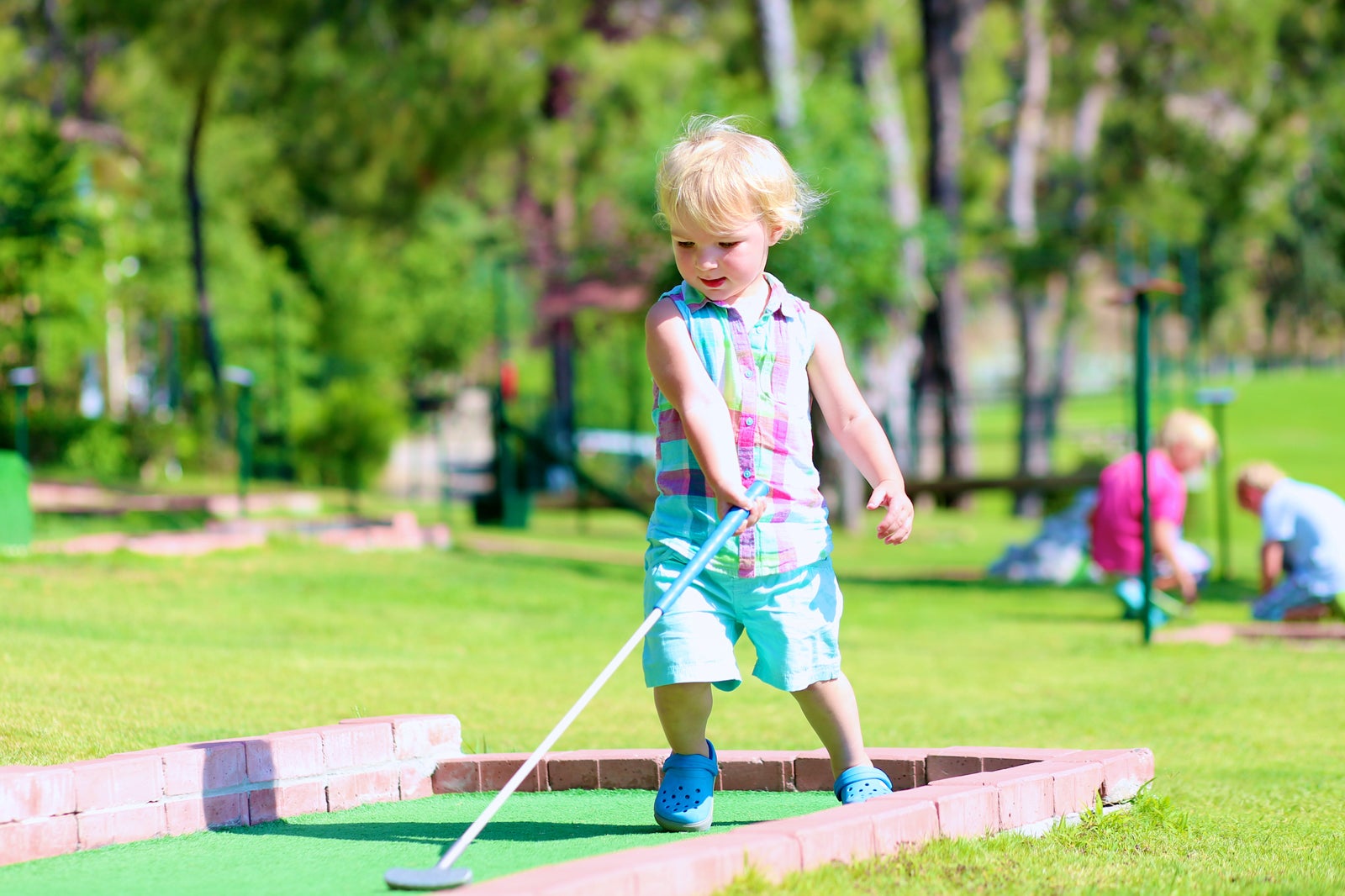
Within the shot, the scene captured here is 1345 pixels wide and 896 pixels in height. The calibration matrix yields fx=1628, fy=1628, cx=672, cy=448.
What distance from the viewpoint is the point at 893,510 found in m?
3.87

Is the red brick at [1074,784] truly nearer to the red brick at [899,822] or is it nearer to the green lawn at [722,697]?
the green lawn at [722,697]

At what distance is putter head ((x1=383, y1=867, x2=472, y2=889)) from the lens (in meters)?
3.06

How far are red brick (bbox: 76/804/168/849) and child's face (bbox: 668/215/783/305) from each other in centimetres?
181

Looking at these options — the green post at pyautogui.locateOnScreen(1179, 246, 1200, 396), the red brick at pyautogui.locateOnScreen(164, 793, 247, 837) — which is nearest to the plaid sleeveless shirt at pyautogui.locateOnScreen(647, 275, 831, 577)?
the red brick at pyautogui.locateOnScreen(164, 793, 247, 837)

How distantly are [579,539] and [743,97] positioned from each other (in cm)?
722

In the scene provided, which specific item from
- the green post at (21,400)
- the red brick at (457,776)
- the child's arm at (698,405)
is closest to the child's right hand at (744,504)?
the child's arm at (698,405)

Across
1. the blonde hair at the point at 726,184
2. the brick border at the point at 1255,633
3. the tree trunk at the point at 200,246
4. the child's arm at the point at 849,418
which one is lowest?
the brick border at the point at 1255,633

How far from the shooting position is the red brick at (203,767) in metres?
3.95

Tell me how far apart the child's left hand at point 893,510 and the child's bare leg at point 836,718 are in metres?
0.37

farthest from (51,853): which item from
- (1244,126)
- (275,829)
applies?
(1244,126)

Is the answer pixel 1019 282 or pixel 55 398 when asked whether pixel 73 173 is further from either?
pixel 1019 282

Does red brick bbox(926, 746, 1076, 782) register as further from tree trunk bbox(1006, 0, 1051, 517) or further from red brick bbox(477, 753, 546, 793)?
tree trunk bbox(1006, 0, 1051, 517)

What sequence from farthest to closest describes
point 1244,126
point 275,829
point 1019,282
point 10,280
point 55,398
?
point 1244,126 → point 1019,282 → point 55,398 → point 10,280 → point 275,829

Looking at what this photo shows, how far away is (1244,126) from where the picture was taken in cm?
3222
